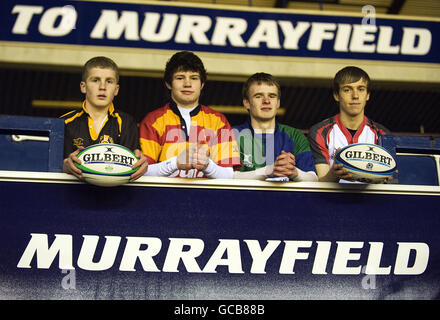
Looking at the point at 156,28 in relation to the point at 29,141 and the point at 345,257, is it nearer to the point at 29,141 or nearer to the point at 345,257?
the point at 29,141

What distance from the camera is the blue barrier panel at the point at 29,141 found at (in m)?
3.98

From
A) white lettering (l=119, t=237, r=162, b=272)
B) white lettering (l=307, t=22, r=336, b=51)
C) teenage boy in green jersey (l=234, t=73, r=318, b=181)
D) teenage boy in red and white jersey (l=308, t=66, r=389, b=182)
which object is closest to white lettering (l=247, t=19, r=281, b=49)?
white lettering (l=307, t=22, r=336, b=51)

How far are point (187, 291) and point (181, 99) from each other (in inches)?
52.4

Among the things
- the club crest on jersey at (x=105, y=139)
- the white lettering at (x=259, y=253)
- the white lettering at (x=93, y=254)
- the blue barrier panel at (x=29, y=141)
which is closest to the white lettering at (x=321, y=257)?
the white lettering at (x=259, y=253)

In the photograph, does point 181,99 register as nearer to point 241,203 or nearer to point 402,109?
point 241,203

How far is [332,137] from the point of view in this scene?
4.34m

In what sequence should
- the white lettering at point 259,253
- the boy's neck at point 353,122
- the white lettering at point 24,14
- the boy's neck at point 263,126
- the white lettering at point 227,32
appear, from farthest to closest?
the white lettering at point 227,32 → the white lettering at point 24,14 → the boy's neck at point 353,122 → the boy's neck at point 263,126 → the white lettering at point 259,253

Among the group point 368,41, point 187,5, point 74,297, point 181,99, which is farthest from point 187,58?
point 368,41

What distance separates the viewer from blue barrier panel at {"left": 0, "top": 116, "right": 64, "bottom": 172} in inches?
157

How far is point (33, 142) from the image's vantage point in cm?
434

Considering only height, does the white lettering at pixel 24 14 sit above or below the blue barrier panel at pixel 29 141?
above

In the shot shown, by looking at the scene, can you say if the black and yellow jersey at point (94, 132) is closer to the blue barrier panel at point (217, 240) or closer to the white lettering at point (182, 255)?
the blue barrier panel at point (217, 240)

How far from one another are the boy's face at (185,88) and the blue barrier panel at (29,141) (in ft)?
2.69

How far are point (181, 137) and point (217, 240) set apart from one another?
77 cm
